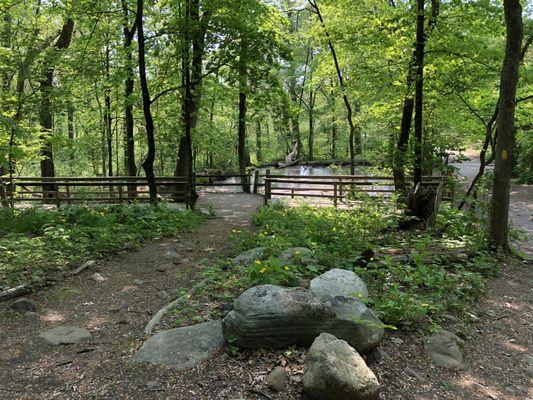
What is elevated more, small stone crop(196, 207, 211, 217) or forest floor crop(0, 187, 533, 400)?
small stone crop(196, 207, 211, 217)

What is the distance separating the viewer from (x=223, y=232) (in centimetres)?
987

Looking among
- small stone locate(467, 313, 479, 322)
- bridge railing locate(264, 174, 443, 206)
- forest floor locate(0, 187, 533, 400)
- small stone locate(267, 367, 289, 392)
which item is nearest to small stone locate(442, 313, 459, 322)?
forest floor locate(0, 187, 533, 400)

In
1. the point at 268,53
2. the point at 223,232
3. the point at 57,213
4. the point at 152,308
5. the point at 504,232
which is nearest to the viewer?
the point at 152,308

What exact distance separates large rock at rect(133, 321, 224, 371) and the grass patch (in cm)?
264

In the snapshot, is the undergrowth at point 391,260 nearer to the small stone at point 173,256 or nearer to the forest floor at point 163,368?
the forest floor at point 163,368

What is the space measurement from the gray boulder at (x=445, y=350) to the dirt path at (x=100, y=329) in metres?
2.36

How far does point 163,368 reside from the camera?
3.47 metres

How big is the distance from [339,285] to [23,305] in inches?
151

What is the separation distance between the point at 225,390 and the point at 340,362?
944 millimetres

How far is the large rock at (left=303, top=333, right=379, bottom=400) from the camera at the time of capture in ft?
9.39

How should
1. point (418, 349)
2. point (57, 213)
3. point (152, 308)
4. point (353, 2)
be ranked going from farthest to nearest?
point (353, 2), point (57, 213), point (152, 308), point (418, 349)

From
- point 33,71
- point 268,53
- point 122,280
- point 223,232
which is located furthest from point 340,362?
point 33,71

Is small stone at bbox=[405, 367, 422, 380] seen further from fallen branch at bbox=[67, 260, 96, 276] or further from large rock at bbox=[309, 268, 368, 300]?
fallen branch at bbox=[67, 260, 96, 276]

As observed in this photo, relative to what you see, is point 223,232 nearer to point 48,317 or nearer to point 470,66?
point 48,317
